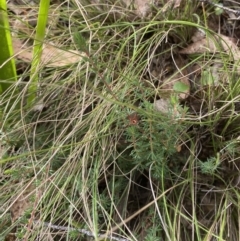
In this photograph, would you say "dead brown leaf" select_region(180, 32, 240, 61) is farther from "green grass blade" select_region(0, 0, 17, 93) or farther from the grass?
"green grass blade" select_region(0, 0, 17, 93)

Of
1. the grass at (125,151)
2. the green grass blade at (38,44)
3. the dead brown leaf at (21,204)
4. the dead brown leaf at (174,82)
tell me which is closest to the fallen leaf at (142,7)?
the grass at (125,151)

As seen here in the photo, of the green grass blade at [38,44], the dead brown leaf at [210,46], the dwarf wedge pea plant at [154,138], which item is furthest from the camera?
the dead brown leaf at [210,46]

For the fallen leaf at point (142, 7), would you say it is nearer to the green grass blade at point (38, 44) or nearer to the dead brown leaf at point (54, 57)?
the dead brown leaf at point (54, 57)

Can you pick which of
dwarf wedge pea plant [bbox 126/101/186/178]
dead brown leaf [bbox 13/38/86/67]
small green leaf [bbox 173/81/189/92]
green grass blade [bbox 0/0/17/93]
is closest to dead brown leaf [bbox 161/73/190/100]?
small green leaf [bbox 173/81/189/92]

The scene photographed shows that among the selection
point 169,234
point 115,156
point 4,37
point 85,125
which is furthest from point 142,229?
point 4,37

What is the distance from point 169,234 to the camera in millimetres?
1014

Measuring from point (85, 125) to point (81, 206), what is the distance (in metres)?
0.20

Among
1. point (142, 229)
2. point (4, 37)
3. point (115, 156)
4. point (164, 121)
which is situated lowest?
point (142, 229)

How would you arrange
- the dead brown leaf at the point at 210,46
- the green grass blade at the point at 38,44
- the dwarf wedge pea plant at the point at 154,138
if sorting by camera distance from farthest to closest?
the dead brown leaf at the point at 210,46 → the green grass blade at the point at 38,44 → the dwarf wedge pea plant at the point at 154,138

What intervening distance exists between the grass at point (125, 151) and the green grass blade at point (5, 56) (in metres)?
Answer: 0.06

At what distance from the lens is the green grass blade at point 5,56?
1.07 m

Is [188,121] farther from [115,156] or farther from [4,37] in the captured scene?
[4,37]

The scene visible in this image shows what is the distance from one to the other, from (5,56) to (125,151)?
0.39 meters

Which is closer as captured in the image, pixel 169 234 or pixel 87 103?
pixel 169 234
